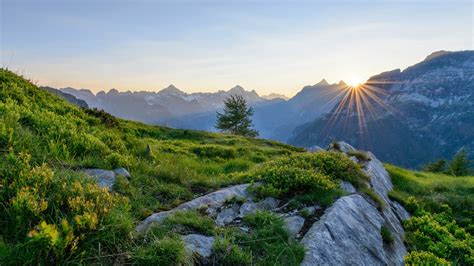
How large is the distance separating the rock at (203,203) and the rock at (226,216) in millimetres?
320

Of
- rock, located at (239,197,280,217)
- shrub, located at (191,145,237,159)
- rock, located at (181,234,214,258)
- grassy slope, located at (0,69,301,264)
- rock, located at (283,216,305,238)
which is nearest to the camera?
grassy slope, located at (0,69,301,264)

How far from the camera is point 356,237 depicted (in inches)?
305

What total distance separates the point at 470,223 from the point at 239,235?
36.1ft

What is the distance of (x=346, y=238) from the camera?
7.50 metres

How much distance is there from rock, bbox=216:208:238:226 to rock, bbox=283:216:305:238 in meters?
1.21

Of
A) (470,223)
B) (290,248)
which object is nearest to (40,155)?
(290,248)

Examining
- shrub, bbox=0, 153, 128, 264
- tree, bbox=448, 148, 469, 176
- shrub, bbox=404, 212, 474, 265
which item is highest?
shrub, bbox=0, 153, 128, 264

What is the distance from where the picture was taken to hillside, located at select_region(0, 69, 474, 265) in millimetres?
5121

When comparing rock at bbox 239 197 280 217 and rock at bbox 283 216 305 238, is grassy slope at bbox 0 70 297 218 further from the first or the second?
rock at bbox 283 216 305 238

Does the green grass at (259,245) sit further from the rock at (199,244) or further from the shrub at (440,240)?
the shrub at (440,240)

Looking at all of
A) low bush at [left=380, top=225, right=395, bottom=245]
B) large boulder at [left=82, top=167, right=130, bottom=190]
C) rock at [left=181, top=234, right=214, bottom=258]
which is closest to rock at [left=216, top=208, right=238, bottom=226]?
rock at [left=181, top=234, right=214, bottom=258]

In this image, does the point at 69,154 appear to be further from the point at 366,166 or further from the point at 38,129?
the point at 366,166

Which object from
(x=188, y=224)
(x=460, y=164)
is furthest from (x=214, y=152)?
(x=460, y=164)

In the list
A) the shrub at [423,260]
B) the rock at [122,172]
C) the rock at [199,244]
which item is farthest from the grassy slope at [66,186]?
the shrub at [423,260]
